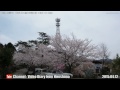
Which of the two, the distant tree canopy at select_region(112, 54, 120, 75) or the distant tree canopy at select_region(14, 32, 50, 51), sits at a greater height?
the distant tree canopy at select_region(14, 32, 50, 51)

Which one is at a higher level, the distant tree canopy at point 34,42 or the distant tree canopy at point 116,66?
the distant tree canopy at point 34,42

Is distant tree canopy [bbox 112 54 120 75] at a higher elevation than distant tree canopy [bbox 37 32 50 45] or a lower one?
lower

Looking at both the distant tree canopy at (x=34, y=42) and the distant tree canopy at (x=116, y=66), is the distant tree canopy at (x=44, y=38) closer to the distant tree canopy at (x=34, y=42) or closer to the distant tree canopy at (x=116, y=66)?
the distant tree canopy at (x=34, y=42)

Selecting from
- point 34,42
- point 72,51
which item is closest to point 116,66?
point 72,51

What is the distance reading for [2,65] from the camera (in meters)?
2.37

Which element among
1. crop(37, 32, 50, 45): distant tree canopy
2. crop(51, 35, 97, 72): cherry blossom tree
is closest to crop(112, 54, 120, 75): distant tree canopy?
crop(51, 35, 97, 72): cherry blossom tree

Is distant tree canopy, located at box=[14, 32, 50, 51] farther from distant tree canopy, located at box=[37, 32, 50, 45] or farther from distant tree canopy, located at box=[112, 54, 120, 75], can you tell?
distant tree canopy, located at box=[112, 54, 120, 75]

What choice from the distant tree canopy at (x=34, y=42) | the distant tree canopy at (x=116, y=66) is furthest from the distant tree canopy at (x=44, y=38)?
the distant tree canopy at (x=116, y=66)

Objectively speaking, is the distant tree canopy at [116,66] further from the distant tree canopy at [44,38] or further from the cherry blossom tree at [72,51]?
the distant tree canopy at [44,38]

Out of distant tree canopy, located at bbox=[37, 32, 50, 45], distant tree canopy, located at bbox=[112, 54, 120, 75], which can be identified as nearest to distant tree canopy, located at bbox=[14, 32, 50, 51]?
distant tree canopy, located at bbox=[37, 32, 50, 45]
